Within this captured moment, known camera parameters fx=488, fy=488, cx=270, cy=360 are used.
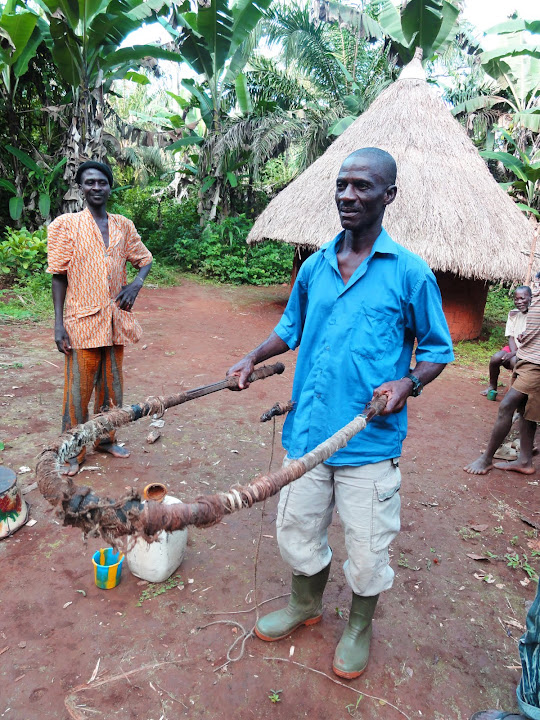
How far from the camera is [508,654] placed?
2.32 m

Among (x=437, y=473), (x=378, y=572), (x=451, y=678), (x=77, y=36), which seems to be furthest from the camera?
(x=77, y=36)

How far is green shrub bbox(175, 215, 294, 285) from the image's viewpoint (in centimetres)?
1193

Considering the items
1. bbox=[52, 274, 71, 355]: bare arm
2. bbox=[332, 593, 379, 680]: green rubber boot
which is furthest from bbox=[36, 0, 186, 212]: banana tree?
bbox=[332, 593, 379, 680]: green rubber boot

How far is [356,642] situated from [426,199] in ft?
23.0

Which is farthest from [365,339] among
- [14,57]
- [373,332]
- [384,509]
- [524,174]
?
[524,174]

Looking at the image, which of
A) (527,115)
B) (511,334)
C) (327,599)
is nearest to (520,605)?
(327,599)

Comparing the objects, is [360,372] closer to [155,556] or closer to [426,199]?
[155,556]

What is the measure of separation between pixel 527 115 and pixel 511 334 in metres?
8.44

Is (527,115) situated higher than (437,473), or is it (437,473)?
(527,115)

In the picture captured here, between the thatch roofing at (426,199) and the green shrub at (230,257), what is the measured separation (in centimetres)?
283

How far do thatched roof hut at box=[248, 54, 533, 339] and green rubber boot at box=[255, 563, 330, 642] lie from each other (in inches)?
236

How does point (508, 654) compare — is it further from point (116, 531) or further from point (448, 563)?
point (116, 531)

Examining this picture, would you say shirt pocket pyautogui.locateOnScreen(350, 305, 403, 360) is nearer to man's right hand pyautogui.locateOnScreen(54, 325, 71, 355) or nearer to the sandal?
the sandal

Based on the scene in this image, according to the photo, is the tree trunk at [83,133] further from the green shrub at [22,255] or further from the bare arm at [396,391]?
the bare arm at [396,391]
